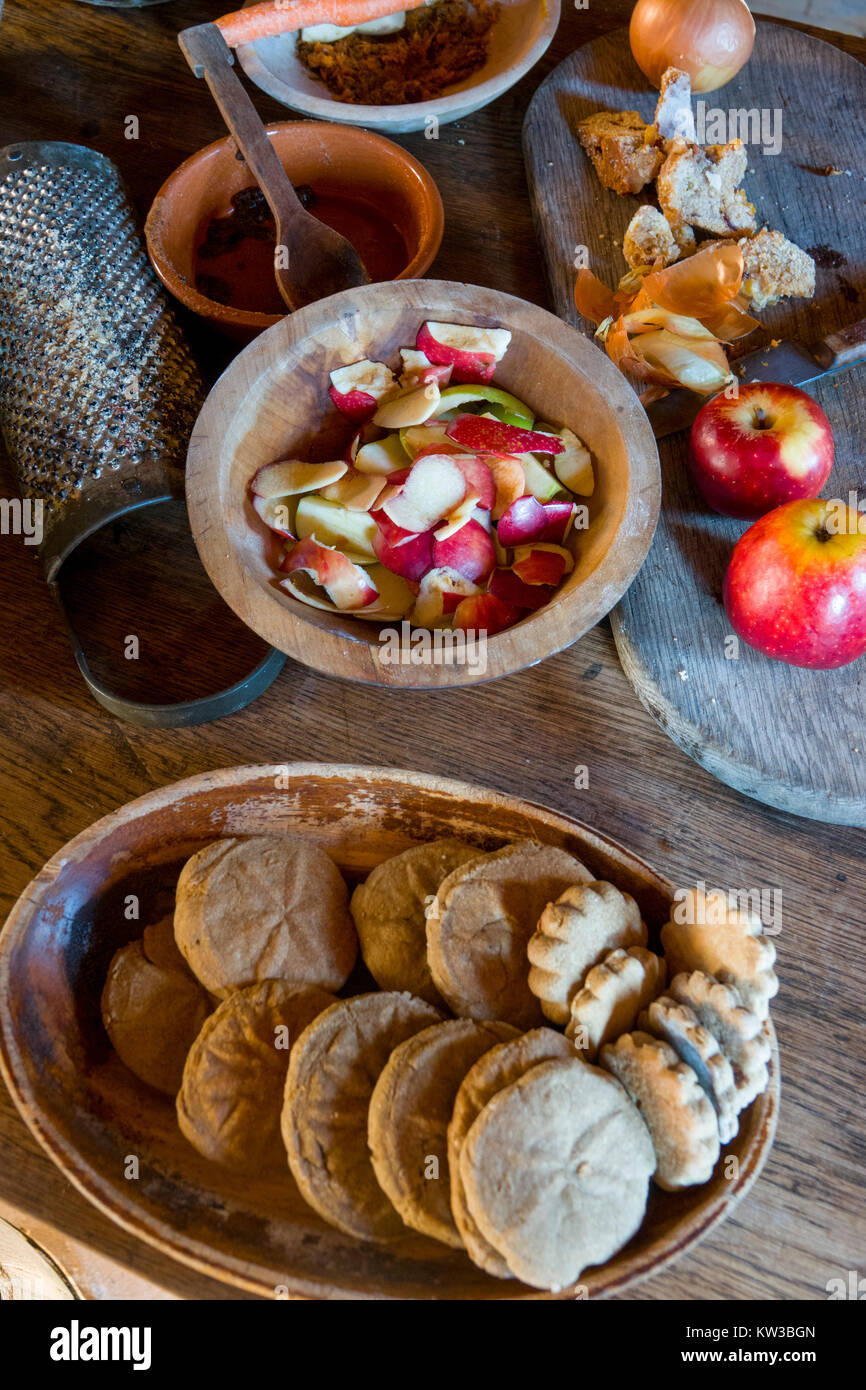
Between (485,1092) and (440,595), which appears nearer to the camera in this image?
(485,1092)

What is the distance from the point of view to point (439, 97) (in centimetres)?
151

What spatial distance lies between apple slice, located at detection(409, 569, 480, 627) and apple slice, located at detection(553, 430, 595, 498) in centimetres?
19

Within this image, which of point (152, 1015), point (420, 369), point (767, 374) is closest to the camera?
point (152, 1015)

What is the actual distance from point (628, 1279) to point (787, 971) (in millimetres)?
481

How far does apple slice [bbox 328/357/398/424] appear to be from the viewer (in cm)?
121

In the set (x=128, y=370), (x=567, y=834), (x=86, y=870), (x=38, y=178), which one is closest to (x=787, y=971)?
(x=567, y=834)

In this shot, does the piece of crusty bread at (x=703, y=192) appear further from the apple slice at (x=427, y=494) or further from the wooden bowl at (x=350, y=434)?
the apple slice at (x=427, y=494)

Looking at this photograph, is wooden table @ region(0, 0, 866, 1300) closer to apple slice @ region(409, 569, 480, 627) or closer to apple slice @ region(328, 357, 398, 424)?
apple slice @ region(409, 569, 480, 627)

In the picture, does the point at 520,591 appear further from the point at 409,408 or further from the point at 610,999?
the point at 610,999

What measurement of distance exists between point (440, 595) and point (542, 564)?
0.43 ft

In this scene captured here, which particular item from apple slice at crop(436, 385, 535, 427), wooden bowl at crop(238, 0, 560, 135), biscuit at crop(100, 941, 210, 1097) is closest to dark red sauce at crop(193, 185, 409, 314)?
wooden bowl at crop(238, 0, 560, 135)

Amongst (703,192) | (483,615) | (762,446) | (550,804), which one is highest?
(703,192)

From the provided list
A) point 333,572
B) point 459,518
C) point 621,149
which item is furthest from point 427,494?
point 621,149

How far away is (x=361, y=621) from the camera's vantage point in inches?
46.2
